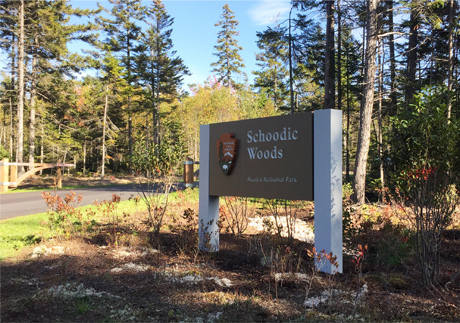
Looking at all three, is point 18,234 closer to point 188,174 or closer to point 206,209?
point 206,209

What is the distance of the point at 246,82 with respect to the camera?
43156 mm

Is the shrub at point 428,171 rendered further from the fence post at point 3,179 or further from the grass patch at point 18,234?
the fence post at point 3,179

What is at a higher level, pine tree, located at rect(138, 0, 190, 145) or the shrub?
pine tree, located at rect(138, 0, 190, 145)

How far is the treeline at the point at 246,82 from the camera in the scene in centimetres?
805

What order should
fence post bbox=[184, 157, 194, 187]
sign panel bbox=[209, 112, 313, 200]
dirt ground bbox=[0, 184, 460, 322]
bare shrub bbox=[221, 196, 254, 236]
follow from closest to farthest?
1. dirt ground bbox=[0, 184, 460, 322]
2. sign panel bbox=[209, 112, 313, 200]
3. bare shrub bbox=[221, 196, 254, 236]
4. fence post bbox=[184, 157, 194, 187]

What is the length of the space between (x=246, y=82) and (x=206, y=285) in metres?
40.4

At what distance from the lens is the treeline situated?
8.05 metres

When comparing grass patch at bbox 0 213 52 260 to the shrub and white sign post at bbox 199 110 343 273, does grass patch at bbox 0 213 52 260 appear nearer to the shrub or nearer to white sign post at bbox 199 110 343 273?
white sign post at bbox 199 110 343 273

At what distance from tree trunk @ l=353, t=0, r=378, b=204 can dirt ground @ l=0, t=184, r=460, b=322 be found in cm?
593

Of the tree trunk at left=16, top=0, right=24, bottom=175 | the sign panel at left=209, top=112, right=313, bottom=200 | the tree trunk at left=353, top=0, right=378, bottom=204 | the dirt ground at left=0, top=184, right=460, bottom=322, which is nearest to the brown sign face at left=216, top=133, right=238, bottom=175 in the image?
the sign panel at left=209, top=112, right=313, bottom=200

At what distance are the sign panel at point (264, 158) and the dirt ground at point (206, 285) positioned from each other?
0.87 meters

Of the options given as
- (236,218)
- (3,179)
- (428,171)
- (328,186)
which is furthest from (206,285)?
(3,179)

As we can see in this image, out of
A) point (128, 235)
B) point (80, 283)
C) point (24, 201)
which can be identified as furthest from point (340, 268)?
point (24, 201)

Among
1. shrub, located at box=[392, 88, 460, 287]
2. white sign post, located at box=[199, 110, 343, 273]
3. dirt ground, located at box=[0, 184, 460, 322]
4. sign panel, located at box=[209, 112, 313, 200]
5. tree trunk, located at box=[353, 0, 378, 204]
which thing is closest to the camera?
dirt ground, located at box=[0, 184, 460, 322]
